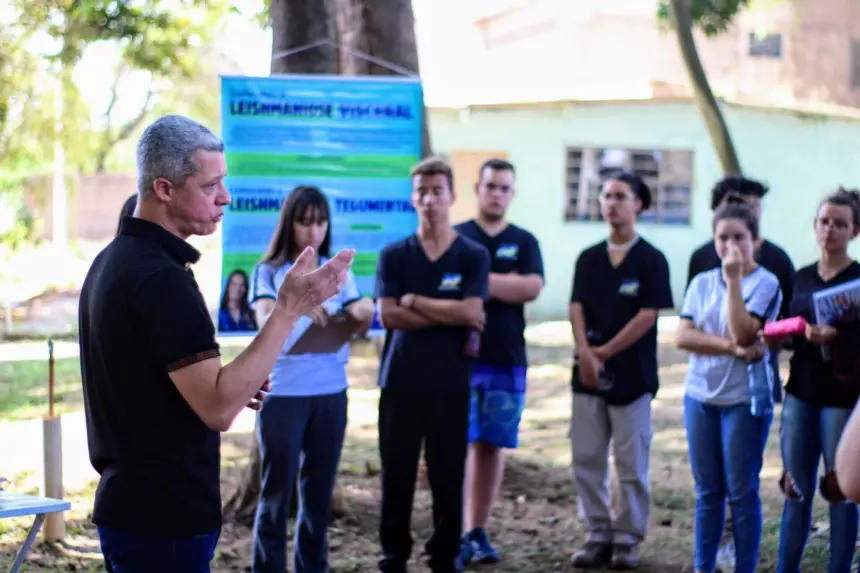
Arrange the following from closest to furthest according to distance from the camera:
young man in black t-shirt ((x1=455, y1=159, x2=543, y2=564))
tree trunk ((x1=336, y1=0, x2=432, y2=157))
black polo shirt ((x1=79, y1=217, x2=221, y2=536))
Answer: black polo shirt ((x1=79, y1=217, x2=221, y2=536))
young man in black t-shirt ((x1=455, y1=159, x2=543, y2=564))
tree trunk ((x1=336, y1=0, x2=432, y2=157))

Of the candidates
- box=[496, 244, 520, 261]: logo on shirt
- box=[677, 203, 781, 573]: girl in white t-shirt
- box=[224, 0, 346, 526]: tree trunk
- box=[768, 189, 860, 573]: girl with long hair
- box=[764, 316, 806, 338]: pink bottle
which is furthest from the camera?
box=[224, 0, 346, 526]: tree trunk

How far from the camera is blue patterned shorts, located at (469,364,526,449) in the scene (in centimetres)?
638

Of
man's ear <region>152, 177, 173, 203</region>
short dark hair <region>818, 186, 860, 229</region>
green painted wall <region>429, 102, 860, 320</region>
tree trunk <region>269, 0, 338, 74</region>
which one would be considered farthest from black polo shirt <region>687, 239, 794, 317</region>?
green painted wall <region>429, 102, 860, 320</region>

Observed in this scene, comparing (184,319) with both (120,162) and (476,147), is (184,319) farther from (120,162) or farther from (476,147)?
(120,162)

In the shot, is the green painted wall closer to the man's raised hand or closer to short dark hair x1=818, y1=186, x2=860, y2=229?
short dark hair x1=818, y1=186, x2=860, y2=229

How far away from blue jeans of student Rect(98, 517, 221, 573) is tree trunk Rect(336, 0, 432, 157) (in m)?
5.35

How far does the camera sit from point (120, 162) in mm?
57969

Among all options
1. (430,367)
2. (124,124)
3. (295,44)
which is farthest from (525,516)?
(124,124)

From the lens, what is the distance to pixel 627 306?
6.21 meters

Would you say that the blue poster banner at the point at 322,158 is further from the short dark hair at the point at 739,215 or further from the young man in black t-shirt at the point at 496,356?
the short dark hair at the point at 739,215

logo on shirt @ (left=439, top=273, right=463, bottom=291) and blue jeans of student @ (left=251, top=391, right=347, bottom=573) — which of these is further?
logo on shirt @ (left=439, top=273, right=463, bottom=291)

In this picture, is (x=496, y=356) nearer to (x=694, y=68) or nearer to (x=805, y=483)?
(x=805, y=483)

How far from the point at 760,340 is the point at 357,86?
264 centimetres

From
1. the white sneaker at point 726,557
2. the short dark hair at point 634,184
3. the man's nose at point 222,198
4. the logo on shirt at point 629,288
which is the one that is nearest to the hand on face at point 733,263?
the logo on shirt at point 629,288
